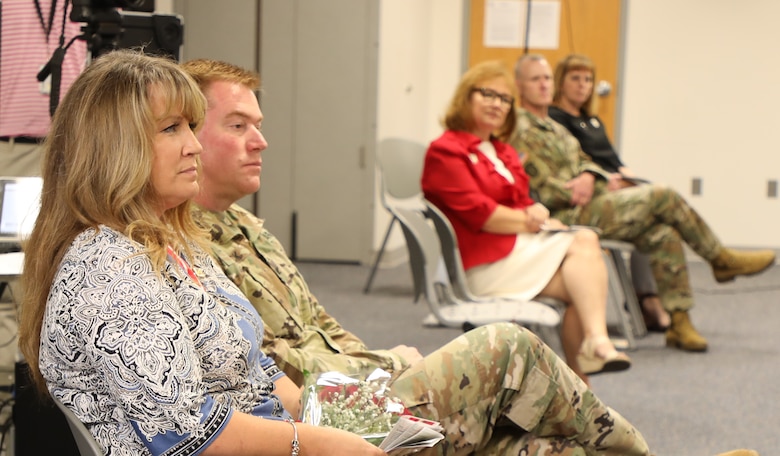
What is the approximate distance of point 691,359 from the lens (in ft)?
13.3

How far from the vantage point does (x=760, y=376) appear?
3.77m

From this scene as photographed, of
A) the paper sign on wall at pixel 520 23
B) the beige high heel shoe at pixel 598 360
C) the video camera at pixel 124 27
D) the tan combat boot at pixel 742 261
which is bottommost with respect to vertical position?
the beige high heel shoe at pixel 598 360

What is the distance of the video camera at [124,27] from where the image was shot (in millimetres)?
2369

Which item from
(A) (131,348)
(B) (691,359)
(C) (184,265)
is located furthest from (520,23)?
(A) (131,348)

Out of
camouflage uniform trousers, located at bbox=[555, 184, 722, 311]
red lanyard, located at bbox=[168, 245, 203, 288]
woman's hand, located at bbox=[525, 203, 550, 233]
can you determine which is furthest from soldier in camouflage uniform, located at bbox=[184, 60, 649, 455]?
camouflage uniform trousers, located at bbox=[555, 184, 722, 311]

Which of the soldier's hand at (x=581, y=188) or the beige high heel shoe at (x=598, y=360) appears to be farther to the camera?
the soldier's hand at (x=581, y=188)

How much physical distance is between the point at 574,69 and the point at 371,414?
3.29 m

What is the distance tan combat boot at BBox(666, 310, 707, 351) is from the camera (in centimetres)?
418

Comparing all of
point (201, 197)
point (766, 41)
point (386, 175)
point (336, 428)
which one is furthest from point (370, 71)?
point (336, 428)

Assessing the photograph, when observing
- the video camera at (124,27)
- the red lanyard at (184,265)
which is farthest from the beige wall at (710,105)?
the red lanyard at (184,265)

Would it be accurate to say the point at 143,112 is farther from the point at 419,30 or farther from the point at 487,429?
the point at 419,30

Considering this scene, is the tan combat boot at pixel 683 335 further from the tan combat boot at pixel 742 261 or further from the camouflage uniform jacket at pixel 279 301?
the camouflage uniform jacket at pixel 279 301

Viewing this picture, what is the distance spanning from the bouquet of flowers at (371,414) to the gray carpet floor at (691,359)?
4.87 ft

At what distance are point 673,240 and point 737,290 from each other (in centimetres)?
158
